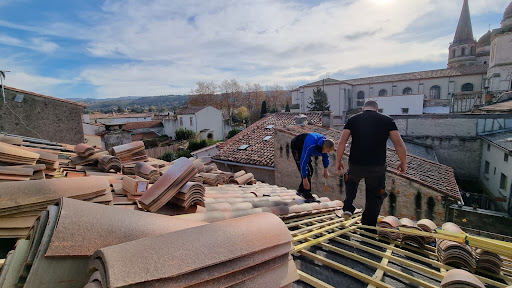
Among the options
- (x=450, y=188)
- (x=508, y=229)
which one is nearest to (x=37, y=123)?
(x=450, y=188)

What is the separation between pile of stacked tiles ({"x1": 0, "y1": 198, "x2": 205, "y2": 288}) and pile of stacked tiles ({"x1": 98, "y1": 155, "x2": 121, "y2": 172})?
11.9 feet

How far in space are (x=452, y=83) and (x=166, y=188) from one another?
52.7 metres

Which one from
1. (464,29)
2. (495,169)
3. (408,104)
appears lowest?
(495,169)

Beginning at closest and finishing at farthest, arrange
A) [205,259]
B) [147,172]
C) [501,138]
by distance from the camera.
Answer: [205,259] → [147,172] → [501,138]

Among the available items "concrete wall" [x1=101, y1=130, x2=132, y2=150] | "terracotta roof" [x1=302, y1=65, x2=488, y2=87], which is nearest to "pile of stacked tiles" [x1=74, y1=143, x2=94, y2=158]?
"concrete wall" [x1=101, y1=130, x2=132, y2=150]

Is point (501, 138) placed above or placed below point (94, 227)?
below

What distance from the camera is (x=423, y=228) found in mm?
3469

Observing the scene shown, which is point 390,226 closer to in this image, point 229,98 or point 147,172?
point 147,172

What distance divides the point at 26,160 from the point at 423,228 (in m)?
5.67

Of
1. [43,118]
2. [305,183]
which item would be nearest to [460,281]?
[305,183]

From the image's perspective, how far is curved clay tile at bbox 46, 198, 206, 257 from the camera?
1.52m

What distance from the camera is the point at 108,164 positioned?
5.10 meters

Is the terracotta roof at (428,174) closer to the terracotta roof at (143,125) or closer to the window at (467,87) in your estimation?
the terracotta roof at (143,125)

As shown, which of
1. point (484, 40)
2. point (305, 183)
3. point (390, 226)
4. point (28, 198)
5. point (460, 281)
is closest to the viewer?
point (460, 281)
